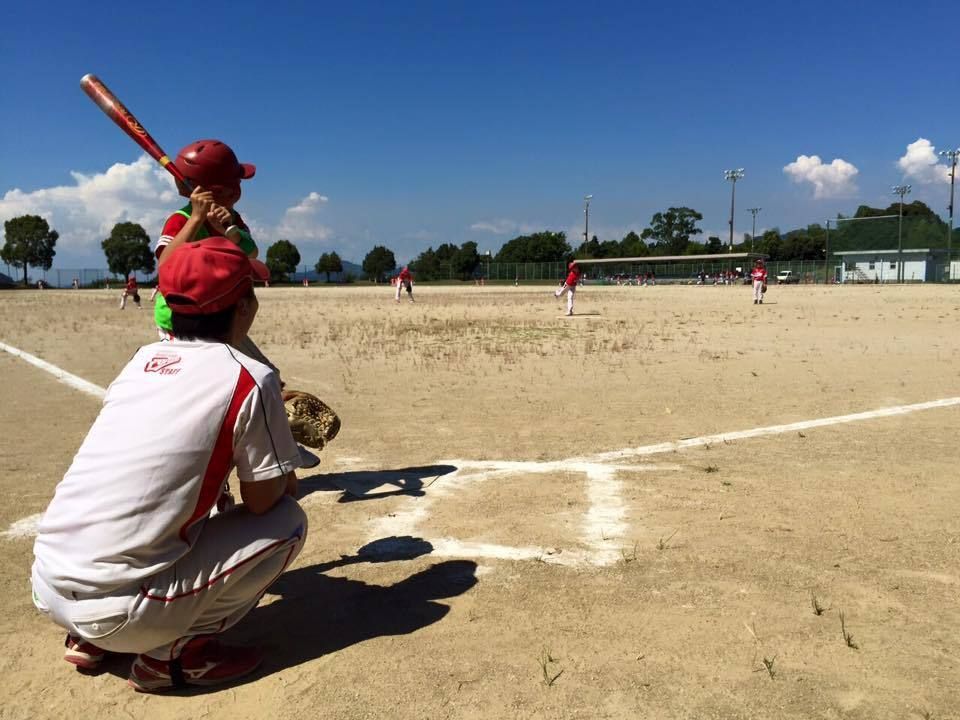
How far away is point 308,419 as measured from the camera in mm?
4441

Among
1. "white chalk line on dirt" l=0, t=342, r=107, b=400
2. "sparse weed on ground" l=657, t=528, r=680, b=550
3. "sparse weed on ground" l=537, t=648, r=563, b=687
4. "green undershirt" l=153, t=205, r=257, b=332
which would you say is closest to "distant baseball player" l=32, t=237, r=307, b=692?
"green undershirt" l=153, t=205, r=257, b=332

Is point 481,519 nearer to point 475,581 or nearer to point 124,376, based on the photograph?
point 475,581

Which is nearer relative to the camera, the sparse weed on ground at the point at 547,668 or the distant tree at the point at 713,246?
the sparse weed on ground at the point at 547,668

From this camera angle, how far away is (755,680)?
2736 millimetres

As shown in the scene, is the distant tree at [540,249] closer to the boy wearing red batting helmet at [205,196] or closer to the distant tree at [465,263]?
Answer: the distant tree at [465,263]

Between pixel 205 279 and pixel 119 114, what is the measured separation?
2701 millimetres

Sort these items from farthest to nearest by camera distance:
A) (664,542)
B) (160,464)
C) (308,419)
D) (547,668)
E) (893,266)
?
1. (893,266)
2. (308,419)
3. (664,542)
4. (547,668)
5. (160,464)

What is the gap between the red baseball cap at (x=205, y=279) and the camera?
98.3 inches

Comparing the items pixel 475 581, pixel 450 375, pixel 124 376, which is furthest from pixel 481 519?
pixel 450 375

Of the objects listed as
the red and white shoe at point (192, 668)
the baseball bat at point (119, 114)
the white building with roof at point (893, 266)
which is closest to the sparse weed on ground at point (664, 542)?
the red and white shoe at point (192, 668)

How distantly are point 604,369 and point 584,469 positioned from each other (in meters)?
5.76

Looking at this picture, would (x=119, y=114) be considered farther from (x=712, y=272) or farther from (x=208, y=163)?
(x=712, y=272)

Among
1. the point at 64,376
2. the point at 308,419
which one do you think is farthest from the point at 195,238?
the point at 64,376

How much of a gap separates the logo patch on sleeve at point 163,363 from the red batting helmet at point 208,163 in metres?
1.67
